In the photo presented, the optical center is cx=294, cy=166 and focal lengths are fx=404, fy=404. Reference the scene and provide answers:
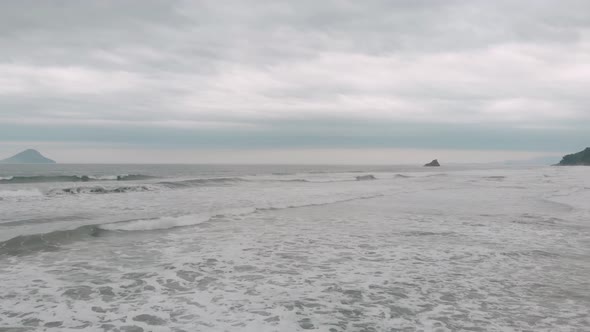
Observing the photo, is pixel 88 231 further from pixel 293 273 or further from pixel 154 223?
pixel 293 273

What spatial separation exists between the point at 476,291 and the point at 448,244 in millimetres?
4062

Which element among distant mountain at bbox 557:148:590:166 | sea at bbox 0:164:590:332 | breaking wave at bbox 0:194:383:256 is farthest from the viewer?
distant mountain at bbox 557:148:590:166

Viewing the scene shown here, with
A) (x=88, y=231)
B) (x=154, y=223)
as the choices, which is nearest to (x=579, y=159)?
(x=154, y=223)

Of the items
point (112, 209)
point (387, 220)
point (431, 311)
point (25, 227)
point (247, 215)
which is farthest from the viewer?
point (112, 209)

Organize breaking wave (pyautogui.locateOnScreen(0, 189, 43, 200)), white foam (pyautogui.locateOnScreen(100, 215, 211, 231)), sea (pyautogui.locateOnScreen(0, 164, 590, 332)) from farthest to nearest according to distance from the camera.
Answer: breaking wave (pyautogui.locateOnScreen(0, 189, 43, 200)), white foam (pyautogui.locateOnScreen(100, 215, 211, 231)), sea (pyautogui.locateOnScreen(0, 164, 590, 332))

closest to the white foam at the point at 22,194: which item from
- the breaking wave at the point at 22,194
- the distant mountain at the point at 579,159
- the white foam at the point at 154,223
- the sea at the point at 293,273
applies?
the breaking wave at the point at 22,194

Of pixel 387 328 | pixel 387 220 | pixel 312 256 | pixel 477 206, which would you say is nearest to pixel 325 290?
pixel 387 328

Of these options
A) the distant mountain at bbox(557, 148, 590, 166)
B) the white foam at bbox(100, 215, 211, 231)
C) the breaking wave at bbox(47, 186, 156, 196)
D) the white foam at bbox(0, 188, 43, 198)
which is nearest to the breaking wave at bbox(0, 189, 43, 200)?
the white foam at bbox(0, 188, 43, 198)

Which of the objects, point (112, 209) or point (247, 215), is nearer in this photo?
point (247, 215)

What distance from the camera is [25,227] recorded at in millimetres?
13344

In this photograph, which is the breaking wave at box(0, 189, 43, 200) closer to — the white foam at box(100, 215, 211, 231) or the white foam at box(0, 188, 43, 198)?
the white foam at box(0, 188, 43, 198)

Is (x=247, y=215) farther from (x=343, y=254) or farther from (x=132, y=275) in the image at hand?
(x=132, y=275)

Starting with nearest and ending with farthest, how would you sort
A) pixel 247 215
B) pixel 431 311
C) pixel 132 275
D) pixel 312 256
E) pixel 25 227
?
1. pixel 431 311
2. pixel 132 275
3. pixel 312 256
4. pixel 25 227
5. pixel 247 215

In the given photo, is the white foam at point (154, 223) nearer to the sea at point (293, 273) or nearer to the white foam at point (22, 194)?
the sea at point (293, 273)
